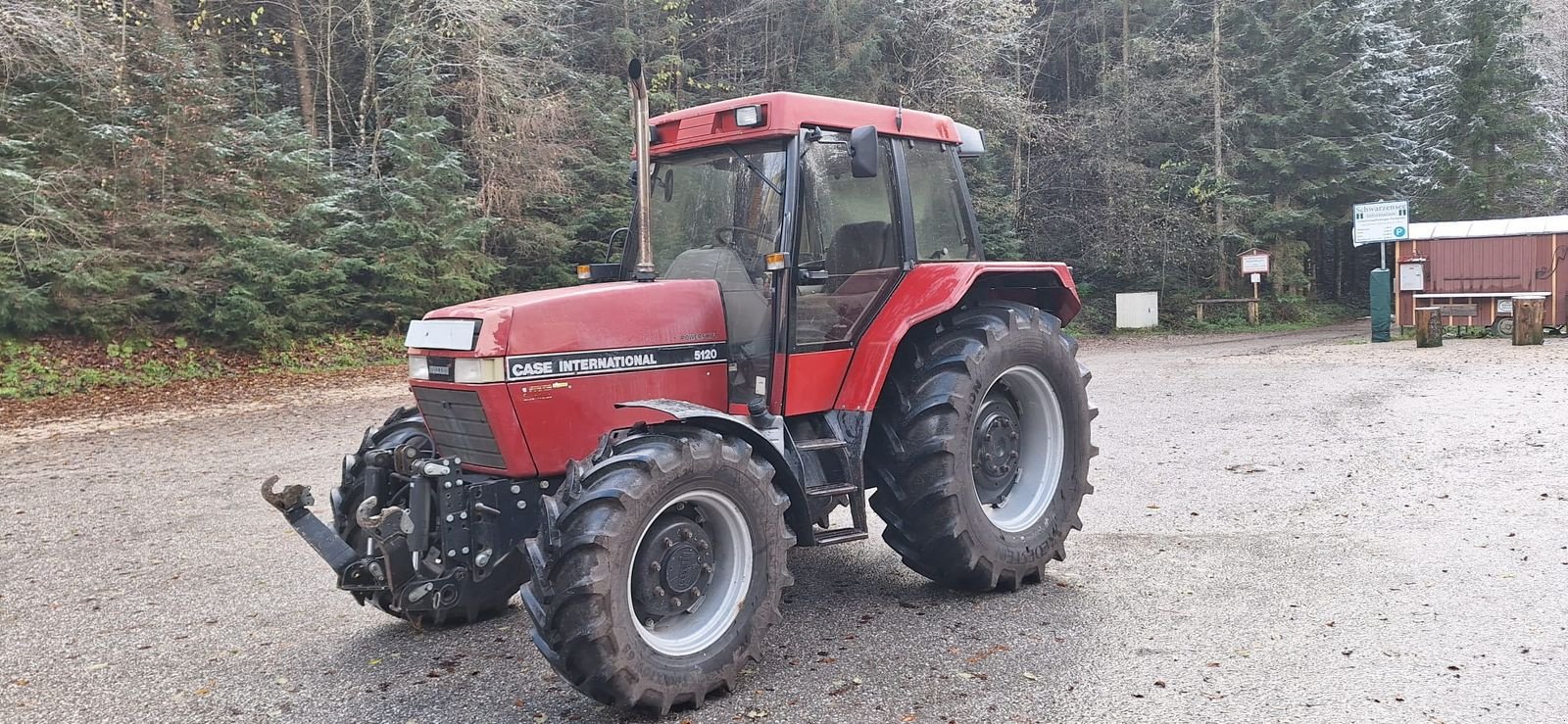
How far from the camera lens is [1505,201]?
91.1 feet

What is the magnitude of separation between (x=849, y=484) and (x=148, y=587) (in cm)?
384

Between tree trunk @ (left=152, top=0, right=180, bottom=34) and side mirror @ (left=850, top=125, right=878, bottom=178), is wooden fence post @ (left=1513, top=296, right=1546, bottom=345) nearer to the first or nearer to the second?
side mirror @ (left=850, top=125, right=878, bottom=178)

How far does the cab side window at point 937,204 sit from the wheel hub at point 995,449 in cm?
78

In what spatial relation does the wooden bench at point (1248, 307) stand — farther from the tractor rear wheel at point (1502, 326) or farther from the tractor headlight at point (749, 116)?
the tractor headlight at point (749, 116)

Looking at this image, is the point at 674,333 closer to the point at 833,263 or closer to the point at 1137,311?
the point at 833,263

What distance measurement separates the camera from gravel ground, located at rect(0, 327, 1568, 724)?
11.8 ft

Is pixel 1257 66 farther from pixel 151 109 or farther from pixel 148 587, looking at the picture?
pixel 148 587

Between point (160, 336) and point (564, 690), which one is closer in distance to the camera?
point (564, 690)

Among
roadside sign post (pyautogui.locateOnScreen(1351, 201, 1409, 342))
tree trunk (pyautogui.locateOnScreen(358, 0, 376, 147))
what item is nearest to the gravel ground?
tree trunk (pyautogui.locateOnScreen(358, 0, 376, 147))

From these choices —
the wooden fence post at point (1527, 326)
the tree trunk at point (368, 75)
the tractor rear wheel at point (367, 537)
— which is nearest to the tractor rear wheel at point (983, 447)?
the tractor rear wheel at point (367, 537)

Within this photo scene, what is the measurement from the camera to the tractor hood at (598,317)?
3.74 meters

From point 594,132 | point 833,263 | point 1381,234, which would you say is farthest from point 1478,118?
point 833,263

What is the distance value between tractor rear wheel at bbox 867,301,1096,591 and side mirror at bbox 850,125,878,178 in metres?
0.99

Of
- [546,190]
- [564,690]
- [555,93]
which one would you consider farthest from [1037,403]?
[555,93]
